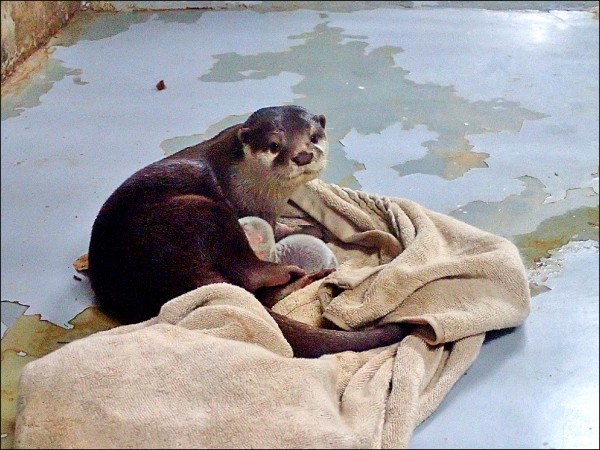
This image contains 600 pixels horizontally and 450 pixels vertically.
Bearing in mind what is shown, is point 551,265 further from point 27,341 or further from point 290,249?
point 27,341

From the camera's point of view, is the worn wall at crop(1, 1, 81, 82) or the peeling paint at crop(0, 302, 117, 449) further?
the worn wall at crop(1, 1, 81, 82)

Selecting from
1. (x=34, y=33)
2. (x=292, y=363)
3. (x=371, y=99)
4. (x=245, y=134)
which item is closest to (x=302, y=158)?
(x=245, y=134)

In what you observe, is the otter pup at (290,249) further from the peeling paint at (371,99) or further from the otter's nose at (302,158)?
the peeling paint at (371,99)

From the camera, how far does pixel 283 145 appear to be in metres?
2.06

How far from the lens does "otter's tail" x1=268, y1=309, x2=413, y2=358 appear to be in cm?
169

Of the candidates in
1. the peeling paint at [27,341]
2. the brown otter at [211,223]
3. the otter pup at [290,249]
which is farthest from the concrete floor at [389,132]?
the otter pup at [290,249]

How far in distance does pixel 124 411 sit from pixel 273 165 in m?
0.94

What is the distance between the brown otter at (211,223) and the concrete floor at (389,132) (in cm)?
17

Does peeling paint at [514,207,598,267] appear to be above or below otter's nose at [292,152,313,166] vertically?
below

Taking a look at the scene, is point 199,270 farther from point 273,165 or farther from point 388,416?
point 388,416

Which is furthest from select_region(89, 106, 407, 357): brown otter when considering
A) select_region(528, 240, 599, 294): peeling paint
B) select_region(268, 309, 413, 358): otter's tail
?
select_region(528, 240, 599, 294): peeling paint

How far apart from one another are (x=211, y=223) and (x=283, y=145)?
1.18ft

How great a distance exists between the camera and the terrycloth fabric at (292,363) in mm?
1296

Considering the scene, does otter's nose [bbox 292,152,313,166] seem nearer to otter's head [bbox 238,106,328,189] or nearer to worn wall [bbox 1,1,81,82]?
otter's head [bbox 238,106,328,189]
